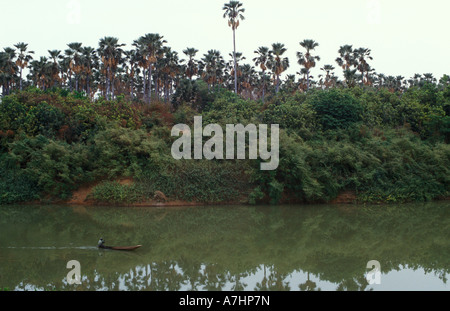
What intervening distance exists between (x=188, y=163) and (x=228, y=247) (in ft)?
35.8

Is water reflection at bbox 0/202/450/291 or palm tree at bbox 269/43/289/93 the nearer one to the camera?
water reflection at bbox 0/202/450/291

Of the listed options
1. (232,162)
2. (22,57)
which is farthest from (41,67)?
(232,162)

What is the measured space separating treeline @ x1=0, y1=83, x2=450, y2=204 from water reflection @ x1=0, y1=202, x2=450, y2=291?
5.46 feet

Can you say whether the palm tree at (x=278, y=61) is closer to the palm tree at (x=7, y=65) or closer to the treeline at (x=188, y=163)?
the treeline at (x=188, y=163)

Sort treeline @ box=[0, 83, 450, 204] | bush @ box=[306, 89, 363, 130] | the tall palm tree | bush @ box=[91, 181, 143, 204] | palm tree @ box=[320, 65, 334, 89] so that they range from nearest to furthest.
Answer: bush @ box=[91, 181, 143, 204] < treeline @ box=[0, 83, 450, 204] < bush @ box=[306, 89, 363, 130] < the tall palm tree < palm tree @ box=[320, 65, 334, 89]

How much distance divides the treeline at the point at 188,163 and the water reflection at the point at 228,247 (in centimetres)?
167

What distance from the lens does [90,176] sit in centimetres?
2434

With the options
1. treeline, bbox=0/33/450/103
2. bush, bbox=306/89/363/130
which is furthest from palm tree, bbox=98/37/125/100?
bush, bbox=306/89/363/130

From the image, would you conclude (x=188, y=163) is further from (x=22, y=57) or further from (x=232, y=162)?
(x=22, y=57)

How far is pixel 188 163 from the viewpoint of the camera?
82.3 feet

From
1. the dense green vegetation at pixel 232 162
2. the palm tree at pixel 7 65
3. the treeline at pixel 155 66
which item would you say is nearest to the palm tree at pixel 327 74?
the treeline at pixel 155 66

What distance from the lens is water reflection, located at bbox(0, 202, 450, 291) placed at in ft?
35.6

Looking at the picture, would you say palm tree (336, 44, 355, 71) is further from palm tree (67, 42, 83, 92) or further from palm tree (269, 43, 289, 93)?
palm tree (67, 42, 83, 92)
